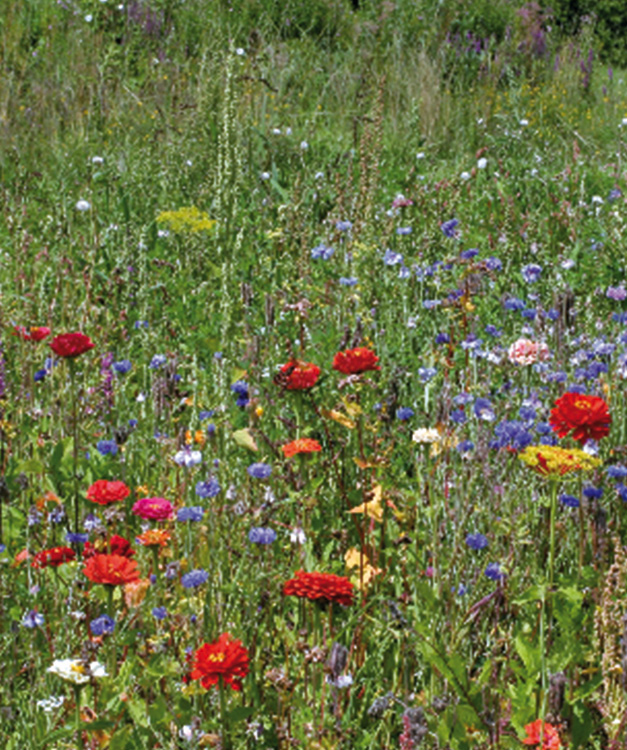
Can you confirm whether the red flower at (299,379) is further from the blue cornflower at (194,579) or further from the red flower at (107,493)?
the blue cornflower at (194,579)

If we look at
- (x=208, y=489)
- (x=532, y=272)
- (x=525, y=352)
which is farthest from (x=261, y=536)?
(x=532, y=272)

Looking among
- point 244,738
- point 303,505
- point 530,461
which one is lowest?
point 244,738

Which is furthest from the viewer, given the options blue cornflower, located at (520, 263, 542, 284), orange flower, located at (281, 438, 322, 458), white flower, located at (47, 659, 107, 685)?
blue cornflower, located at (520, 263, 542, 284)

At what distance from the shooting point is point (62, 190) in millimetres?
4496

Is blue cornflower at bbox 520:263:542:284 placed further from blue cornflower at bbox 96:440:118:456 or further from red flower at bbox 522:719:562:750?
red flower at bbox 522:719:562:750

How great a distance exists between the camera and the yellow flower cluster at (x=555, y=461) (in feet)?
4.26

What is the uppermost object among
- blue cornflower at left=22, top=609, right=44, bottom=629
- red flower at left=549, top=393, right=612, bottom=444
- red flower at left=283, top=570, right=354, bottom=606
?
red flower at left=549, top=393, right=612, bottom=444

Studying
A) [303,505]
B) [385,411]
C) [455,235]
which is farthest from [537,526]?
[455,235]

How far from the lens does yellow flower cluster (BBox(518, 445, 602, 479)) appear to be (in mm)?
1299

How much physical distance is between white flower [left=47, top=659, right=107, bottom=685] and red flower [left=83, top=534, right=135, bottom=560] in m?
0.38

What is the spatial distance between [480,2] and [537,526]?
35.5 ft

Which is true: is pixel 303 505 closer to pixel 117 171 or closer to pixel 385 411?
pixel 385 411

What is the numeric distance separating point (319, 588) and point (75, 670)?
0.38 m

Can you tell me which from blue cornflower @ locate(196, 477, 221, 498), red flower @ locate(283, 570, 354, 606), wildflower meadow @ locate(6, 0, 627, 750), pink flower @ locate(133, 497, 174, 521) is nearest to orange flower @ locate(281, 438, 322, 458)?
wildflower meadow @ locate(6, 0, 627, 750)
